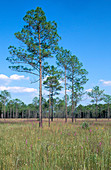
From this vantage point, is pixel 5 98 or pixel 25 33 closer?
pixel 25 33

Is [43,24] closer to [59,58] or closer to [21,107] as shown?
[59,58]

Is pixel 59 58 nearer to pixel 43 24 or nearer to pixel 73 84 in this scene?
pixel 73 84

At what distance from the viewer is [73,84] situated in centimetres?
2736

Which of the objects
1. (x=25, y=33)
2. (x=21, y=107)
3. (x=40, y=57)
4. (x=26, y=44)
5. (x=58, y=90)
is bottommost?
(x=21, y=107)

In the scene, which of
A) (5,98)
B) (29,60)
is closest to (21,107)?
(5,98)

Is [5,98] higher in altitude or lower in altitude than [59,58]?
lower

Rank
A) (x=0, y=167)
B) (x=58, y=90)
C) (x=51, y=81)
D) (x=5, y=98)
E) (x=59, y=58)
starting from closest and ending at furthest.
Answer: (x=0, y=167)
(x=59, y=58)
(x=51, y=81)
(x=58, y=90)
(x=5, y=98)

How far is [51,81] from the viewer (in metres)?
33.2

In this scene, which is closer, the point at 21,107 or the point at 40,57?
the point at 40,57

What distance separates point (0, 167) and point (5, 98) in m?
61.1

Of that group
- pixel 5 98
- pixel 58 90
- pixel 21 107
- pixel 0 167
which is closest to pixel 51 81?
pixel 58 90

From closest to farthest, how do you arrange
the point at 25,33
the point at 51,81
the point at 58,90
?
the point at 25,33 < the point at 51,81 < the point at 58,90

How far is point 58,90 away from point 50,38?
2151 centimetres

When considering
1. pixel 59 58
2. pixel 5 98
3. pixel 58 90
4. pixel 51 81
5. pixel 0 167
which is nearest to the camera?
pixel 0 167
